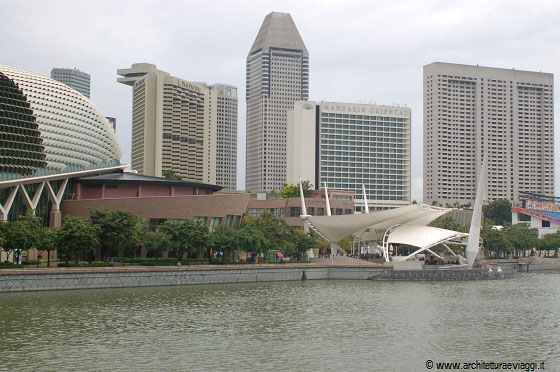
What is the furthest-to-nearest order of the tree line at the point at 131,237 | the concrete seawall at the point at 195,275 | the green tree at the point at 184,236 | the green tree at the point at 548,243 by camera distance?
the green tree at the point at 548,243 < the green tree at the point at 184,236 < the tree line at the point at 131,237 < the concrete seawall at the point at 195,275

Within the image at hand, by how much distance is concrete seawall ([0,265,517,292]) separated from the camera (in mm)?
52906

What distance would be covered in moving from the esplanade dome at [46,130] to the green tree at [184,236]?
54.4 ft

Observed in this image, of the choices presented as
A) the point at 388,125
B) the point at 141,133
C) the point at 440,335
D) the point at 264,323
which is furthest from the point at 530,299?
the point at 141,133

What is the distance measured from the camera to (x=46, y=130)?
3233 inches

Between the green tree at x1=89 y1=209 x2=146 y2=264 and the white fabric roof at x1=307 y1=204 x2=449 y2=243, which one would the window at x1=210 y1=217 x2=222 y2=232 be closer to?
the white fabric roof at x1=307 y1=204 x2=449 y2=243

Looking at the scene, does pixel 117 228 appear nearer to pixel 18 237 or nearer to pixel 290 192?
pixel 18 237

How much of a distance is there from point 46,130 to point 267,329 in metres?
52.7

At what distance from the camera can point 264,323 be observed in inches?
1586

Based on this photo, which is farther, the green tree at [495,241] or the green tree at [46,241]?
the green tree at [495,241]

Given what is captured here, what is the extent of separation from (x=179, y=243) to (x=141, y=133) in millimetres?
129967

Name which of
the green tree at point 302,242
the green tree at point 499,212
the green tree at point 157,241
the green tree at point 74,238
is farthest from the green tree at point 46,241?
the green tree at point 499,212

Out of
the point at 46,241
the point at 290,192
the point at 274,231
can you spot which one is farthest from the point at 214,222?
the point at 290,192

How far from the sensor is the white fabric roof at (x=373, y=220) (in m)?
84.1

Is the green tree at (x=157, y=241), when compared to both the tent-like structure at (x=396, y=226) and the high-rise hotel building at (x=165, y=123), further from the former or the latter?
the high-rise hotel building at (x=165, y=123)
